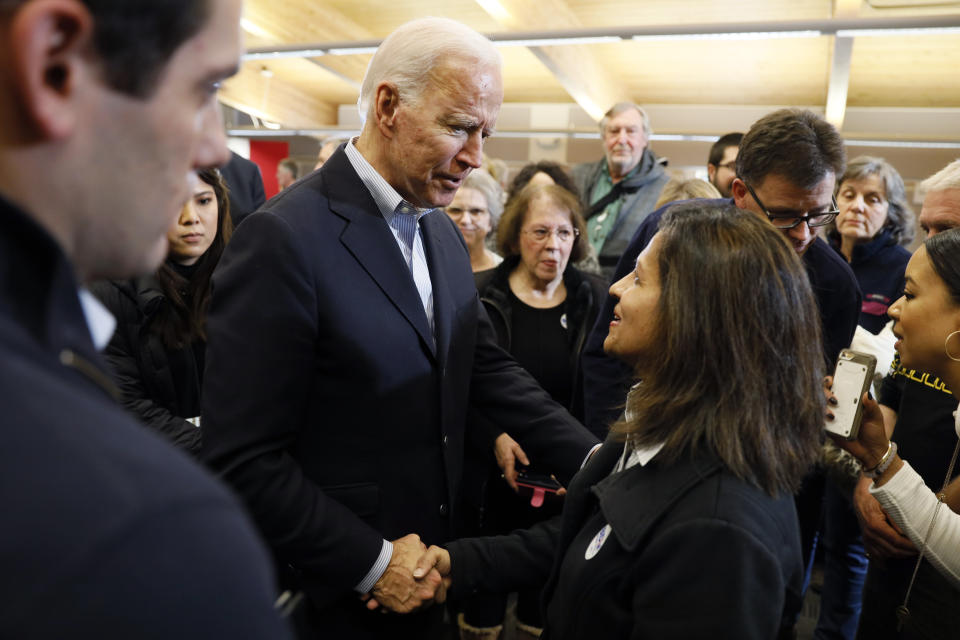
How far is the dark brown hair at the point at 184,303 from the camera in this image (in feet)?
7.35

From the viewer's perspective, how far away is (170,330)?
224 cm

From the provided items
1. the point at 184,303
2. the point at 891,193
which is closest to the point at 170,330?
the point at 184,303

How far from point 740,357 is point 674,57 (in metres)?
6.65

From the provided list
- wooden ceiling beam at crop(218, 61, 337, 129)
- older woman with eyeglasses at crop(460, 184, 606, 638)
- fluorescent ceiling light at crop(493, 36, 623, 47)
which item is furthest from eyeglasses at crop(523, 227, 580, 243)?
wooden ceiling beam at crop(218, 61, 337, 129)

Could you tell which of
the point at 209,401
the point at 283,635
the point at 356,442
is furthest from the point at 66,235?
the point at 356,442

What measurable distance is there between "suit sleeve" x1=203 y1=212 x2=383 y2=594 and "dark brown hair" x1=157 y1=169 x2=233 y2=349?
96 centimetres

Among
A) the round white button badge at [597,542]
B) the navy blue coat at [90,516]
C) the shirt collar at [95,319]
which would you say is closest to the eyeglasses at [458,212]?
the round white button badge at [597,542]

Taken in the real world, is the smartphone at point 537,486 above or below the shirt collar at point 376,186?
below

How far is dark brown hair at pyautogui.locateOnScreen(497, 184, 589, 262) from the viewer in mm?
3209

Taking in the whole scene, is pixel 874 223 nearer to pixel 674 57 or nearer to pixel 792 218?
pixel 792 218

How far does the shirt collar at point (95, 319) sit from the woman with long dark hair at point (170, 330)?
1.58 meters

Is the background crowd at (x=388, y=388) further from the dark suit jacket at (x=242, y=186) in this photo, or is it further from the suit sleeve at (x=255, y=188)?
the suit sleeve at (x=255, y=188)

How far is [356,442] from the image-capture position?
148cm

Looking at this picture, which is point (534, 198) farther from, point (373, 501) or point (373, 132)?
point (373, 501)
